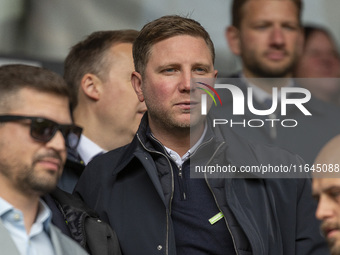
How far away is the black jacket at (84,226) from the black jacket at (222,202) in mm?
81

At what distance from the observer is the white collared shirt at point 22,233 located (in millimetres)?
2975

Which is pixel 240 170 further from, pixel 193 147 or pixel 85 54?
pixel 85 54

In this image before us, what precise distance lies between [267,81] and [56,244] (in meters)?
1.87

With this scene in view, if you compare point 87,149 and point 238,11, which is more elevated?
point 238,11

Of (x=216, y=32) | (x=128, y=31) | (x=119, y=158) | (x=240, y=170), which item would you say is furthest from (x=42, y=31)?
(x=240, y=170)

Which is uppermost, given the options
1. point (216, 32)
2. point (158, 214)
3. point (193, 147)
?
point (216, 32)

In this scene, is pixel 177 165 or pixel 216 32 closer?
pixel 177 165

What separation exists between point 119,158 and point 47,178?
26.1 inches

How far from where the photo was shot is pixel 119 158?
360 cm

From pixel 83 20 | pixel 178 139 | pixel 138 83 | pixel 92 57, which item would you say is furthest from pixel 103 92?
pixel 178 139

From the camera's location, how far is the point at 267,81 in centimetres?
450

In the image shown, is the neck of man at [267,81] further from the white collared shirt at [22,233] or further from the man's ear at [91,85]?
the white collared shirt at [22,233]

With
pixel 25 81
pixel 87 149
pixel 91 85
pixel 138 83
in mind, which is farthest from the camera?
pixel 91 85

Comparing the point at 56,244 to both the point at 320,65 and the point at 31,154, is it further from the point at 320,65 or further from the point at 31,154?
the point at 320,65
